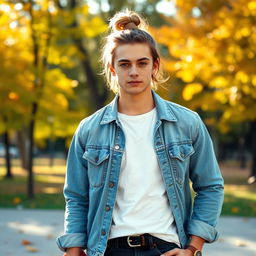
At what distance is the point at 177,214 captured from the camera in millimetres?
2980

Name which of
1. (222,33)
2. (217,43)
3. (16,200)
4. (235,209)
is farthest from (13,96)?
(235,209)

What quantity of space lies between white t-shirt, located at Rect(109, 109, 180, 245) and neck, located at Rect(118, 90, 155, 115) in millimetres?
130

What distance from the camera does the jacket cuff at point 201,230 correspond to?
9.74 feet

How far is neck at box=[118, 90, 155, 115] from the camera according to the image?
309 centimetres

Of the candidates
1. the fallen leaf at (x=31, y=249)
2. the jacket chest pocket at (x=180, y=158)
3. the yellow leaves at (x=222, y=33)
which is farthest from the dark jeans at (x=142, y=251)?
the yellow leaves at (x=222, y=33)

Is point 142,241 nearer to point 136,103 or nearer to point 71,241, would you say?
point 71,241

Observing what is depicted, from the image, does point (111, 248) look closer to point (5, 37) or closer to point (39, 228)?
point (39, 228)

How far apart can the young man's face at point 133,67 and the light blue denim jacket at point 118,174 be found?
0.49ft

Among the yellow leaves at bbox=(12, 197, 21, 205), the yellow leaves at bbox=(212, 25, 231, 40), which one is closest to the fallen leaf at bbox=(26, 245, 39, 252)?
the yellow leaves at bbox=(12, 197, 21, 205)

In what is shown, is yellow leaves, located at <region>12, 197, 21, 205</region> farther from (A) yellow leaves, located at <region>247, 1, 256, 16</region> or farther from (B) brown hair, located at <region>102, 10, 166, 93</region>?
(B) brown hair, located at <region>102, 10, 166, 93</region>

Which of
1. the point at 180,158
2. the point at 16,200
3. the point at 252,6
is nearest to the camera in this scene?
the point at 180,158

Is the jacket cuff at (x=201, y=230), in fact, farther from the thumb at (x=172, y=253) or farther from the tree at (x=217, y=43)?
the tree at (x=217, y=43)

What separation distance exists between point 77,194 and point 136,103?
1.86 ft

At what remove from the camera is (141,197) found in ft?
9.60
